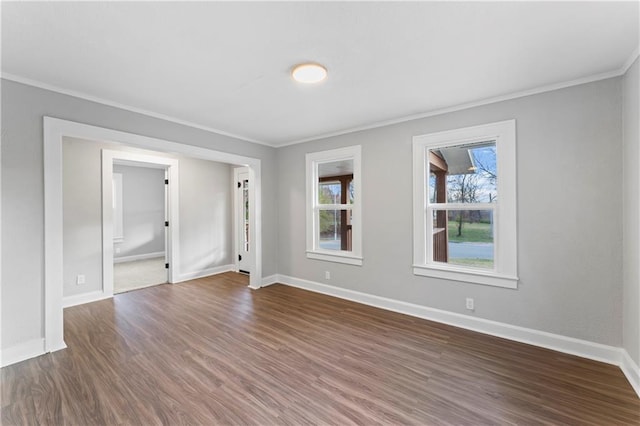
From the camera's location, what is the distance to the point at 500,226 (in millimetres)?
2875

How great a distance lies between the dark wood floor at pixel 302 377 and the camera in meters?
1.80

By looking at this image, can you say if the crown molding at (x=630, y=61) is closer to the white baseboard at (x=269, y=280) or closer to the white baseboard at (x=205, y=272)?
the white baseboard at (x=269, y=280)

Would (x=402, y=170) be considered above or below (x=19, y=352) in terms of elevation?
above

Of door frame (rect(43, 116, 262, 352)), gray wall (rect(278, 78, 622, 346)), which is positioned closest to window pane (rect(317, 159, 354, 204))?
gray wall (rect(278, 78, 622, 346))

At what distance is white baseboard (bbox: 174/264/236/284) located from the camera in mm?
5191

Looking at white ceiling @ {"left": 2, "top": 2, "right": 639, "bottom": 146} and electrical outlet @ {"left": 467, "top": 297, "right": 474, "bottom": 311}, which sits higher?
white ceiling @ {"left": 2, "top": 2, "right": 639, "bottom": 146}

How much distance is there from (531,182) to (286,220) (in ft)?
11.6

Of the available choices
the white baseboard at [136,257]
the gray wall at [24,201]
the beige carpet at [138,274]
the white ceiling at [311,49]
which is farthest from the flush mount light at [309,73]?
the white baseboard at [136,257]

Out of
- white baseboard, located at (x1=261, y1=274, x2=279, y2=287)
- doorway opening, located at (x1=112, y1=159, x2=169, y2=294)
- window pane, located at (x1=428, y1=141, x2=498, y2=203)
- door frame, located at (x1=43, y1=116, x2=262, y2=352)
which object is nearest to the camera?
door frame, located at (x1=43, y1=116, x2=262, y2=352)

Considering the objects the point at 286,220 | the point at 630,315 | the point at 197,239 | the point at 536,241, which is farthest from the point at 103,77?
the point at 630,315

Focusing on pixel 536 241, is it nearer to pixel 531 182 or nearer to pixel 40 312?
pixel 531 182

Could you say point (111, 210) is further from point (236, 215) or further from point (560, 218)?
point (560, 218)

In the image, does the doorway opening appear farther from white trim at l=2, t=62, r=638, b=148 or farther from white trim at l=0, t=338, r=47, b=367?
white trim at l=0, t=338, r=47, b=367

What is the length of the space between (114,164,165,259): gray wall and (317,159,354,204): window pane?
5698mm
